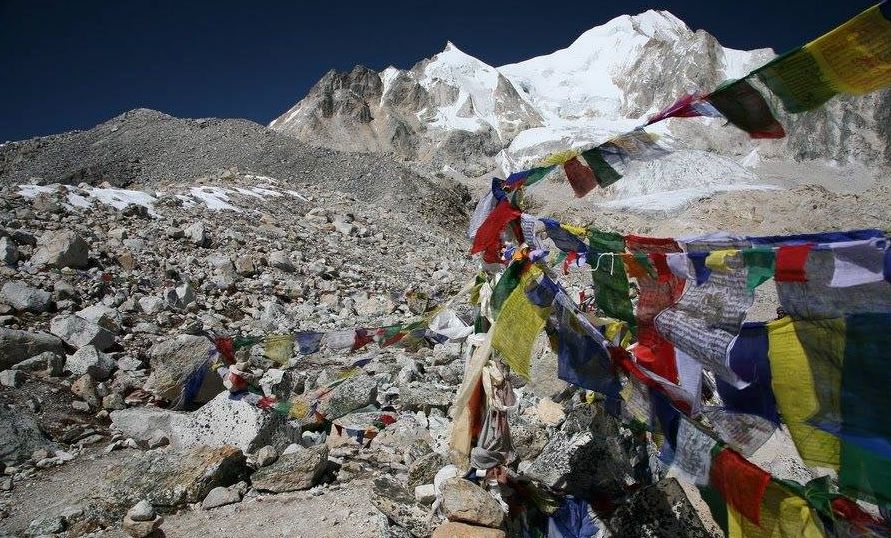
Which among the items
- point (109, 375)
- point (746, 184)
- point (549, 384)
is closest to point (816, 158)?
point (746, 184)

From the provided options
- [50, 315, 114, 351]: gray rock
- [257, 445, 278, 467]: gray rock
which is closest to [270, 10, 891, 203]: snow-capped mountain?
[50, 315, 114, 351]: gray rock

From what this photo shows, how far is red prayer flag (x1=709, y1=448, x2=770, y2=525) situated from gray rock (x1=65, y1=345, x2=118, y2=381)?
6483 millimetres

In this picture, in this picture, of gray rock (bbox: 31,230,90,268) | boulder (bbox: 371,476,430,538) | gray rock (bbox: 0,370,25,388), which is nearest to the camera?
boulder (bbox: 371,476,430,538)

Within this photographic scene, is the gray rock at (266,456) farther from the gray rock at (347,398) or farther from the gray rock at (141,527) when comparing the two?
the gray rock at (347,398)

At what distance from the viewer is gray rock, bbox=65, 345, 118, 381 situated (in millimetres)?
5803

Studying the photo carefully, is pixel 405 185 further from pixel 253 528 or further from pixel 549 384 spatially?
pixel 253 528

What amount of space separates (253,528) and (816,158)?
75.2m

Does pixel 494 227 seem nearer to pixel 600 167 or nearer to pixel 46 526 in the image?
pixel 600 167

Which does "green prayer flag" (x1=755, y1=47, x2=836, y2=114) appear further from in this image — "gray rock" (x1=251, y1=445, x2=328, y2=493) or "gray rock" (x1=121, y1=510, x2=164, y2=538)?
"gray rock" (x1=121, y1=510, x2=164, y2=538)

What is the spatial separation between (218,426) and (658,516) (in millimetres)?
3969

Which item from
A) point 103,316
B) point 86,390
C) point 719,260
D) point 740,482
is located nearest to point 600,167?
point 719,260

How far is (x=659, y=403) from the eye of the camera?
285 cm

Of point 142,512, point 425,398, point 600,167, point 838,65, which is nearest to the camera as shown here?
point 838,65

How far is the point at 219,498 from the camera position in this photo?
152 inches
